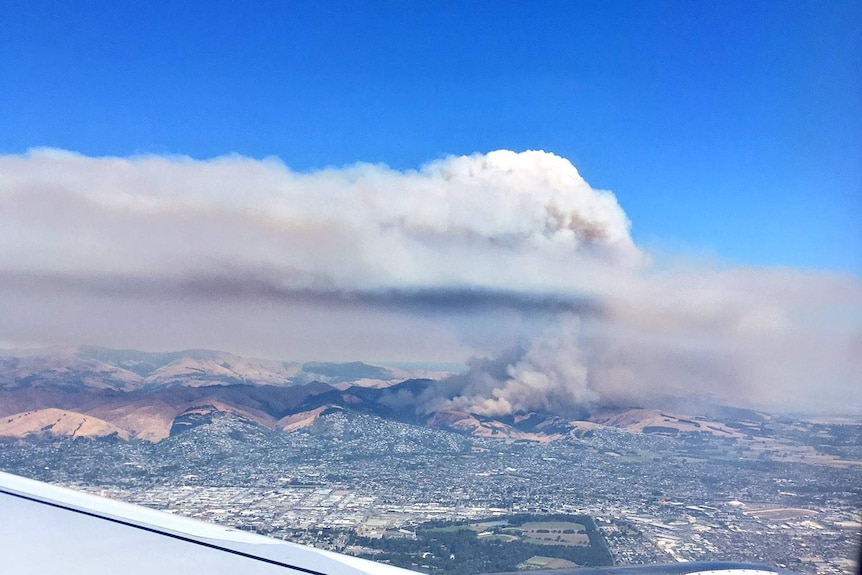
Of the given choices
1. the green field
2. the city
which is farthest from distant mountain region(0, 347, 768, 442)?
the green field

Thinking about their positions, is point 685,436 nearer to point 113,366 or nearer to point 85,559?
point 85,559

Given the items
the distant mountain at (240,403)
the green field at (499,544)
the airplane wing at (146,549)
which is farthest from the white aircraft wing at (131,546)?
the distant mountain at (240,403)

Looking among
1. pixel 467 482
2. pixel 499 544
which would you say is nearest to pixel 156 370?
pixel 467 482

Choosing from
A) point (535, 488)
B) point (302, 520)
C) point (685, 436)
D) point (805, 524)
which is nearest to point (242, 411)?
point (302, 520)

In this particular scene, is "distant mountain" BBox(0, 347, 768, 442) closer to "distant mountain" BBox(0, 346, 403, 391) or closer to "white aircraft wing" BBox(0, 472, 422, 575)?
"distant mountain" BBox(0, 346, 403, 391)

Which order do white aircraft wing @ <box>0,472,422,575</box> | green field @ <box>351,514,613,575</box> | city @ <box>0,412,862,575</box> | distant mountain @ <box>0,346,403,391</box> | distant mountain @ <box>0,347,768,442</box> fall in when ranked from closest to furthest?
white aircraft wing @ <box>0,472,422,575</box>
green field @ <box>351,514,613,575</box>
city @ <box>0,412,862,575</box>
distant mountain @ <box>0,347,768,442</box>
distant mountain @ <box>0,346,403,391</box>
